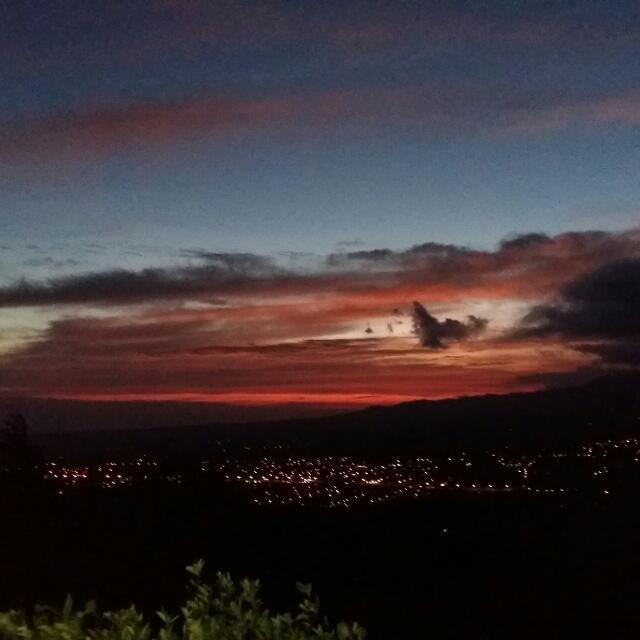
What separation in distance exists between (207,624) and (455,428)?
62005mm

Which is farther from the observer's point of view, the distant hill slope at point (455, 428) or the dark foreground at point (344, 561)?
the distant hill slope at point (455, 428)

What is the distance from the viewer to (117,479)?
2831 cm

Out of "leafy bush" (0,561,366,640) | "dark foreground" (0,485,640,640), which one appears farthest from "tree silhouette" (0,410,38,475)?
"leafy bush" (0,561,366,640)

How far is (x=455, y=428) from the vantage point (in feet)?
215

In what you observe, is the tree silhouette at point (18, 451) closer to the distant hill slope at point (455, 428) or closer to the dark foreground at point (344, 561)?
the dark foreground at point (344, 561)

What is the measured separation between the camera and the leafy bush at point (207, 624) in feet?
13.7

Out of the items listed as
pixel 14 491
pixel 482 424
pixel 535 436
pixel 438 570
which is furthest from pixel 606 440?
pixel 14 491

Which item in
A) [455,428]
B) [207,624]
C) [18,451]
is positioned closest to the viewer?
[207,624]

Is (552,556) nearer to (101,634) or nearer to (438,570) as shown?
(438,570)

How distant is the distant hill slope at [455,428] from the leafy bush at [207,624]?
5208 centimetres

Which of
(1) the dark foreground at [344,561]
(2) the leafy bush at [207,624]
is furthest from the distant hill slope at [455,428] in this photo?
(2) the leafy bush at [207,624]

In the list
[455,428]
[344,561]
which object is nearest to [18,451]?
[344,561]

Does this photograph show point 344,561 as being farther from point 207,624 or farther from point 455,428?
point 455,428

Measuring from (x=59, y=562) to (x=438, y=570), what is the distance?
34.4 feet
